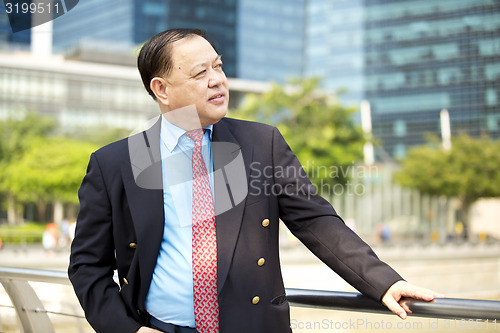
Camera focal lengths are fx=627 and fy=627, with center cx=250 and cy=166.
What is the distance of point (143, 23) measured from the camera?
68250 mm

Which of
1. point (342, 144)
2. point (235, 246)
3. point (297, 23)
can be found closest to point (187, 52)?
point (235, 246)

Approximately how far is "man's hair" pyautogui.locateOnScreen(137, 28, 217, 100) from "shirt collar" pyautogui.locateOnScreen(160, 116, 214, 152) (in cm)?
16

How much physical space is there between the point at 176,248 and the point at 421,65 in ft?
231

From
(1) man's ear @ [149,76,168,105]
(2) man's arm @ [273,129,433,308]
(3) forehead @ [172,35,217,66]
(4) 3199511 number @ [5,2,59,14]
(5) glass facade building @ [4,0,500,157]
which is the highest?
(5) glass facade building @ [4,0,500,157]

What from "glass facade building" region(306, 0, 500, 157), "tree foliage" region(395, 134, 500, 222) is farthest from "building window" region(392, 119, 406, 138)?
"tree foliage" region(395, 134, 500, 222)

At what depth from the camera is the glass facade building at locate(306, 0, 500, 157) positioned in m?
65.1

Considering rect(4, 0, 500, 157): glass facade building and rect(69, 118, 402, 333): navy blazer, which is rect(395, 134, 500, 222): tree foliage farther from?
rect(69, 118, 402, 333): navy blazer

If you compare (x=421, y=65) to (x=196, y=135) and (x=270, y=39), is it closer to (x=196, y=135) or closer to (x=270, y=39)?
(x=270, y=39)

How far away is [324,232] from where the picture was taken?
1794mm

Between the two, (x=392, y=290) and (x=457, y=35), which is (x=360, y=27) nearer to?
(x=457, y=35)

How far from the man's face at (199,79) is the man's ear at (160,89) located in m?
0.05

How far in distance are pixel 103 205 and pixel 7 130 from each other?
36.1 meters

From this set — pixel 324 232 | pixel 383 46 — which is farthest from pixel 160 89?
pixel 383 46

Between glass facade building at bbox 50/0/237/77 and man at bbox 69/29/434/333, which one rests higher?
glass facade building at bbox 50/0/237/77
